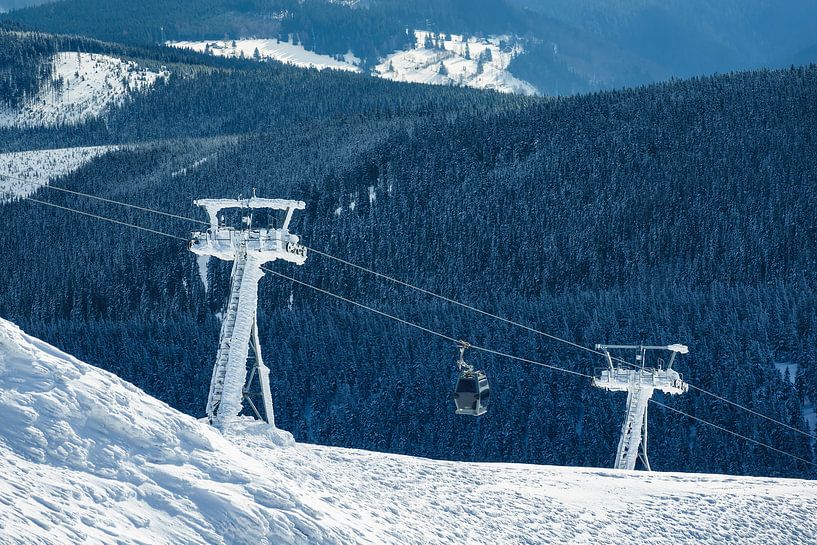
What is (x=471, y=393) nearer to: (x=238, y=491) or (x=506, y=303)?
(x=238, y=491)

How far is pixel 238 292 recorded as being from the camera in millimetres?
34250

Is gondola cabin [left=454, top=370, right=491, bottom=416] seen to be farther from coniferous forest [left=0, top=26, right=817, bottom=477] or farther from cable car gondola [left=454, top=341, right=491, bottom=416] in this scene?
coniferous forest [left=0, top=26, right=817, bottom=477]

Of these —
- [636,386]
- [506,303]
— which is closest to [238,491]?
[636,386]

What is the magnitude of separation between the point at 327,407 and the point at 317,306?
36.0 metres

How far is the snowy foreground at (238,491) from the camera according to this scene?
2441 centimetres

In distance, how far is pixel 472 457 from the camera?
100 meters

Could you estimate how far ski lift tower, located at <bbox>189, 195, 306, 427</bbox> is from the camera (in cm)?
3372

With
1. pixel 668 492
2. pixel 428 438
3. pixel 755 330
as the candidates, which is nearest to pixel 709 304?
pixel 755 330

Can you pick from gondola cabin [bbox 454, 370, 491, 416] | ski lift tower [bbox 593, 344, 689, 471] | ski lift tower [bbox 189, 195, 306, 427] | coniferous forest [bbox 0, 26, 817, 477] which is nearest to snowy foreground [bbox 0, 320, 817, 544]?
ski lift tower [bbox 189, 195, 306, 427]

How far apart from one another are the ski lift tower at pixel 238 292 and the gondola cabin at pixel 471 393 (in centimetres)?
536

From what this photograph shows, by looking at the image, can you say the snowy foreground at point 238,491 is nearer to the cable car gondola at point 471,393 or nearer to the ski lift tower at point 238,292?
the ski lift tower at point 238,292

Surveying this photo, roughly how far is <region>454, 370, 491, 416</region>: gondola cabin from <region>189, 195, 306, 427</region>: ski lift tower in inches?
211

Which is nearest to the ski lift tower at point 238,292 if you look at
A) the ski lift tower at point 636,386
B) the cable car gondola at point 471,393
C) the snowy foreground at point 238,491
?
the snowy foreground at point 238,491

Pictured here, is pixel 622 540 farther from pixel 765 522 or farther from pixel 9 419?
pixel 9 419
